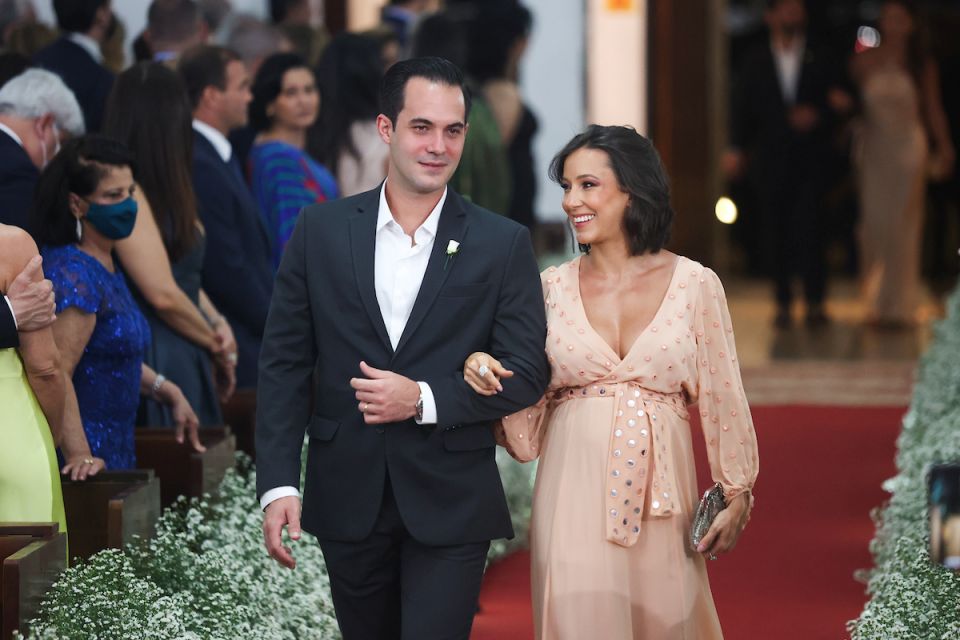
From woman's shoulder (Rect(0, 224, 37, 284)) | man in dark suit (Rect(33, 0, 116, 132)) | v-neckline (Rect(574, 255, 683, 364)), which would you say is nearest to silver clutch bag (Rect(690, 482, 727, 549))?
v-neckline (Rect(574, 255, 683, 364))

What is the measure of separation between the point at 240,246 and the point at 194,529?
4.90 ft

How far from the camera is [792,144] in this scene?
12.6 metres

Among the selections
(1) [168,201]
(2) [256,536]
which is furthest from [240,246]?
(2) [256,536]

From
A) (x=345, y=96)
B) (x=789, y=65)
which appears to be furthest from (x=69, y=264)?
(x=789, y=65)

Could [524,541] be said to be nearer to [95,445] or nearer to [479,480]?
[95,445]

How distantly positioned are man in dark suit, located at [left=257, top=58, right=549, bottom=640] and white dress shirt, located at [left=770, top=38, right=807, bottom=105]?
932 centimetres

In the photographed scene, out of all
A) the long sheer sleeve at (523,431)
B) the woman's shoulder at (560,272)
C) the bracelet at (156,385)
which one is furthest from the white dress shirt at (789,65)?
the long sheer sleeve at (523,431)

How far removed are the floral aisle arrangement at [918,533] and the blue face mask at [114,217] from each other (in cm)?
233

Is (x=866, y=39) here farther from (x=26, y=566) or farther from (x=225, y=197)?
(x=26, y=566)

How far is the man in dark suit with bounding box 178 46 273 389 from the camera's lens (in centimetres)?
599

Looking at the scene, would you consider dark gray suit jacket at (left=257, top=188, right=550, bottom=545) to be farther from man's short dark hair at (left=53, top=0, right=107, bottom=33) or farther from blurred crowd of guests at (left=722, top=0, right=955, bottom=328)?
blurred crowd of guests at (left=722, top=0, right=955, bottom=328)

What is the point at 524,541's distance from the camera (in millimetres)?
7020

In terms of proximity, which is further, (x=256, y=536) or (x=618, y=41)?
(x=618, y=41)

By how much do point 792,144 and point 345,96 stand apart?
6.07m
